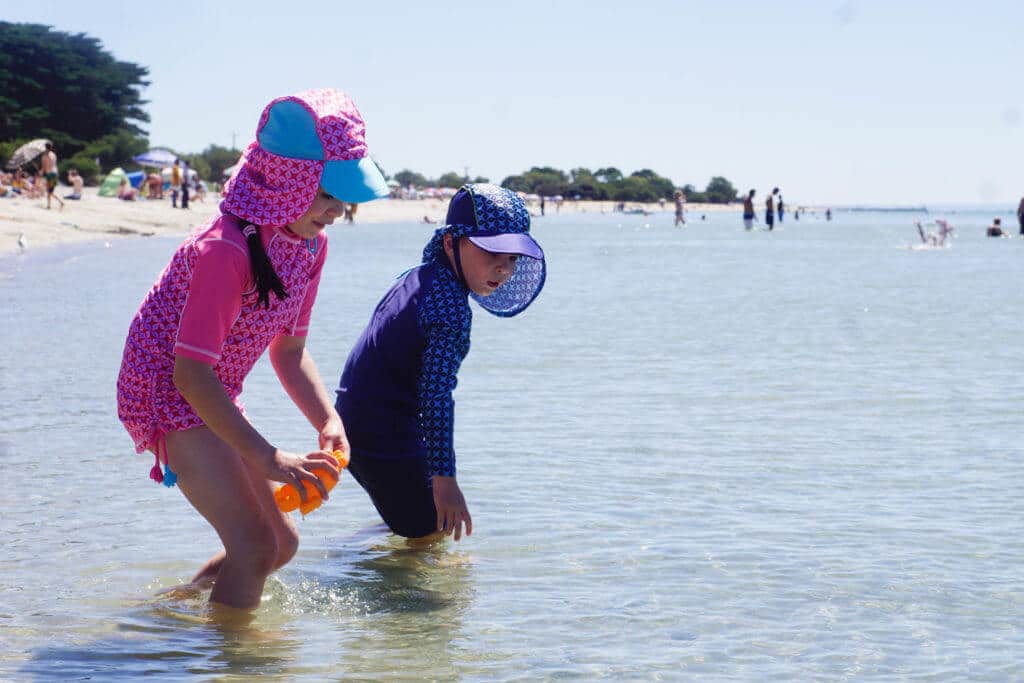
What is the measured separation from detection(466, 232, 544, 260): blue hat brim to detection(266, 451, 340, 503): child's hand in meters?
1.03

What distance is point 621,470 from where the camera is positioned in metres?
6.98

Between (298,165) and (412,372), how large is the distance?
1.26m

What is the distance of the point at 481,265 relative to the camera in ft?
15.1

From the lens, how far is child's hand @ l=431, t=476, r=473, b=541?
4.49 m

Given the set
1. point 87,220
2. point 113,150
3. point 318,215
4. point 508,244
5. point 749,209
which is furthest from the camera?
point 113,150

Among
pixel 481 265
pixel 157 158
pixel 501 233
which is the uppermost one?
pixel 157 158

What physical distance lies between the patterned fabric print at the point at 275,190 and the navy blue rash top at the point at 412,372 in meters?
0.94

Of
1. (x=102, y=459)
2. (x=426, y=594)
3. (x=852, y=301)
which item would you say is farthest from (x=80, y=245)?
(x=426, y=594)

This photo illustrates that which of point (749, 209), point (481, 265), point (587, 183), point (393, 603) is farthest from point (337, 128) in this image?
point (587, 183)

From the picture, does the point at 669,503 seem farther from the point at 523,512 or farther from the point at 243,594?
the point at 243,594

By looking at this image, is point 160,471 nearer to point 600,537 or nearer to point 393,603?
point 393,603

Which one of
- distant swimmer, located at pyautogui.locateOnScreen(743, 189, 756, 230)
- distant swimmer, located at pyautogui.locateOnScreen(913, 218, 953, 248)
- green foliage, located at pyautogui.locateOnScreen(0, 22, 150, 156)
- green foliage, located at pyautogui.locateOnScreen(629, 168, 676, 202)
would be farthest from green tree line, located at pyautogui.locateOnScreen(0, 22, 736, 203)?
green foliage, located at pyautogui.locateOnScreen(629, 168, 676, 202)

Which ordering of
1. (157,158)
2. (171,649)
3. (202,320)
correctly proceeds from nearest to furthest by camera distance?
(202,320), (171,649), (157,158)

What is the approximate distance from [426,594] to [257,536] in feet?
3.22
